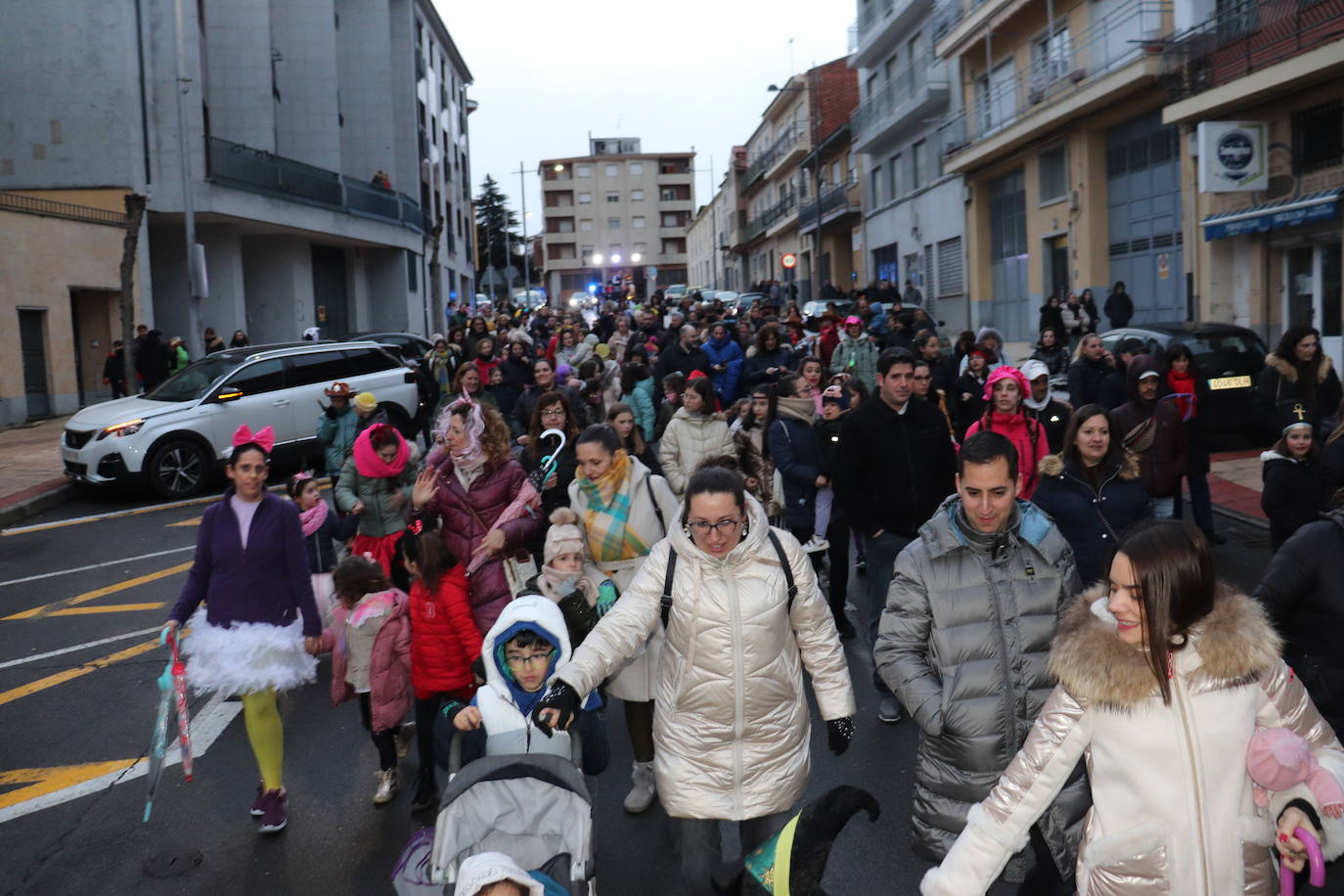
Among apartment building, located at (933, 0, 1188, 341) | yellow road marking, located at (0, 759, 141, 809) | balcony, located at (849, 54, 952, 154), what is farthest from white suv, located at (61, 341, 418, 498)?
balcony, located at (849, 54, 952, 154)

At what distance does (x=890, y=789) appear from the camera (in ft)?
16.8

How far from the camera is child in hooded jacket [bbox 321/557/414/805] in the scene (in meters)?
5.17

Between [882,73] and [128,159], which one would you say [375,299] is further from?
[882,73]

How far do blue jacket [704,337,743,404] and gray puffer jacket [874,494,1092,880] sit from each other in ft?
35.8

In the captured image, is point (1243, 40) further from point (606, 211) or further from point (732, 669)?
point (606, 211)

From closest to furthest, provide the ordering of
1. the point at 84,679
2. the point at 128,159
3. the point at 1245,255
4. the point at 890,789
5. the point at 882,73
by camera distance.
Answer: the point at 890,789, the point at 84,679, the point at 1245,255, the point at 128,159, the point at 882,73

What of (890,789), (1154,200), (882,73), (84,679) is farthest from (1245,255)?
(882,73)

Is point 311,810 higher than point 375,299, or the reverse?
point 375,299

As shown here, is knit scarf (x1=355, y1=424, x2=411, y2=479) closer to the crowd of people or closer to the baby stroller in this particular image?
the crowd of people

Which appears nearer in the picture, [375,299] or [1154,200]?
[1154,200]

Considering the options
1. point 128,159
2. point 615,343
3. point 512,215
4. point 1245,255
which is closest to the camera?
point 1245,255

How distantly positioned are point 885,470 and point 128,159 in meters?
24.3

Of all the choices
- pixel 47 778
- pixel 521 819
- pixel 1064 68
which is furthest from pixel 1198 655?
pixel 1064 68

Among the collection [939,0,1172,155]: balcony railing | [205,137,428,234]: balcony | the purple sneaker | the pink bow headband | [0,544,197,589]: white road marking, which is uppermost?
[939,0,1172,155]: balcony railing
